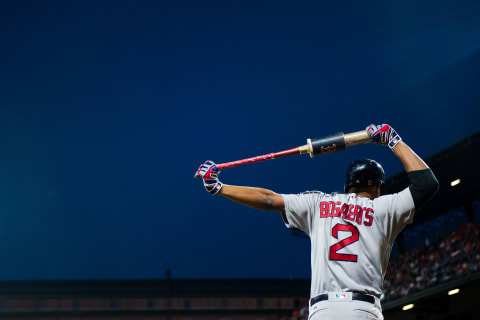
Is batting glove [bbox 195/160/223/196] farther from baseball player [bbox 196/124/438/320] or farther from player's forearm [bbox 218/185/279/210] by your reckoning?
player's forearm [bbox 218/185/279/210]

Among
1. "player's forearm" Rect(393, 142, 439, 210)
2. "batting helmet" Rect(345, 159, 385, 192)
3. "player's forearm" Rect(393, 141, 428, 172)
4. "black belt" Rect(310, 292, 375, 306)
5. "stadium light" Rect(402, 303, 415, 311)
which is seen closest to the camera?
"black belt" Rect(310, 292, 375, 306)

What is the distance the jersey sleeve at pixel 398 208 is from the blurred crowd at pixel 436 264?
1448 centimetres

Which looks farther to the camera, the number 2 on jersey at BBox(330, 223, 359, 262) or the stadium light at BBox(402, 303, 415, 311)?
the stadium light at BBox(402, 303, 415, 311)

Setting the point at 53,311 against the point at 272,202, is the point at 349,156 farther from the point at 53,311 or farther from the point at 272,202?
the point at 272,202

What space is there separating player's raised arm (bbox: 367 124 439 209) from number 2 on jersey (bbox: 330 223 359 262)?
50 centimetres

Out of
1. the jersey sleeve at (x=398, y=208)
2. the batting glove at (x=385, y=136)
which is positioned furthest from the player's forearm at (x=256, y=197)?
the batting glove at (x=385, y=136)

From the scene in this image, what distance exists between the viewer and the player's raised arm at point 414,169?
4039 millimetres

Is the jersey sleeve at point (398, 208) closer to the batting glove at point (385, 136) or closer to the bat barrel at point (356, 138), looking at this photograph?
the batting glove at point (385, 136)

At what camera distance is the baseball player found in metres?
3.86

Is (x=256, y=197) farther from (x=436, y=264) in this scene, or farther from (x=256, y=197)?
(x=436, y=264)

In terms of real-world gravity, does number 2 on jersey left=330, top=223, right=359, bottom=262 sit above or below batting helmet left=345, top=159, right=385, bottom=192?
below

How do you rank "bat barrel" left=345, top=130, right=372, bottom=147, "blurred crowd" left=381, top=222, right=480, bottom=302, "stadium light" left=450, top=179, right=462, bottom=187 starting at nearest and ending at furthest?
"bat barrel" left=345, top=130, right=372, bottom=147
"blurred crowd" left=381, top=222, right=480, bottom=302
"stadium light" left=450, top=179, right=462, bottom=187

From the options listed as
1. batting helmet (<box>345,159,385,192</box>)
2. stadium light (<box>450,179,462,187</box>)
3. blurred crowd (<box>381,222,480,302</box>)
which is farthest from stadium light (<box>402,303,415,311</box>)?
batting helmet (<box>345,159,385,192</box>)

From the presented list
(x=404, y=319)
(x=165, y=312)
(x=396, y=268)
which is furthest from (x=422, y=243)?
(x=165, y=312)
